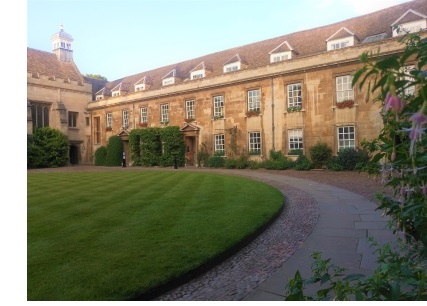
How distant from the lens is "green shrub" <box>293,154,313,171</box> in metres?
18.8

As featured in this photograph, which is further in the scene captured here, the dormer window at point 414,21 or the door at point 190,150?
the door at point 190,150

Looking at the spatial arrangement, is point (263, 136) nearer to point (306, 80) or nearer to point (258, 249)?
point (306, 80)

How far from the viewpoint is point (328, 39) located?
65.2 feet

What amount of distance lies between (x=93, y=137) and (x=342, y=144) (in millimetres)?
24992

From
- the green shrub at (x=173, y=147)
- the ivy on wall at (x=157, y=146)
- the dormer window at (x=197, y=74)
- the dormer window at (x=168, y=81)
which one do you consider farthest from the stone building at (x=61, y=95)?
the dormer window at (x=197, y=74)

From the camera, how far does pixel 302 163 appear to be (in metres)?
19.0

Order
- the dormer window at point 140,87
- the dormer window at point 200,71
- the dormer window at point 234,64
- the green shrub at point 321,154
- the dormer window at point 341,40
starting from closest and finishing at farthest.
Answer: the green shrub at point 321,154 < the dormer window at point 341,40 < the dormer window at point 234,64 < the dormer window at point 200,71 < the dormer window at point 140,87

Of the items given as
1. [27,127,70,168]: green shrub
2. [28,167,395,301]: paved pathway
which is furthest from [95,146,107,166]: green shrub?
[28,167,395,301]: paved pathway

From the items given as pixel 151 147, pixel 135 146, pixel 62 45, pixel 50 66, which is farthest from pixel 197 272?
pixel 62 45

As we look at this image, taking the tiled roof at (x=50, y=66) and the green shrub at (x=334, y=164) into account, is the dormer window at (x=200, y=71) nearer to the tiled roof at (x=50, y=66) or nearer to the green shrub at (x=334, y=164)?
the green shrub at (x=334, y=164)

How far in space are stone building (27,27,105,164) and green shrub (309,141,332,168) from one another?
76.9 ft

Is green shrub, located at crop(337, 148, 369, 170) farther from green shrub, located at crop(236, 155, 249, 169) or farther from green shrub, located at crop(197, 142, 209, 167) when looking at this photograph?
green shrub, located at crop(197, 142, 209, 167)

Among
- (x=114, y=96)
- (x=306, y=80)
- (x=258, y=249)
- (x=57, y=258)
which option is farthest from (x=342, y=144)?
(x=114, y=96)

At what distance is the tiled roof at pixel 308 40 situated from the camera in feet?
63.1
